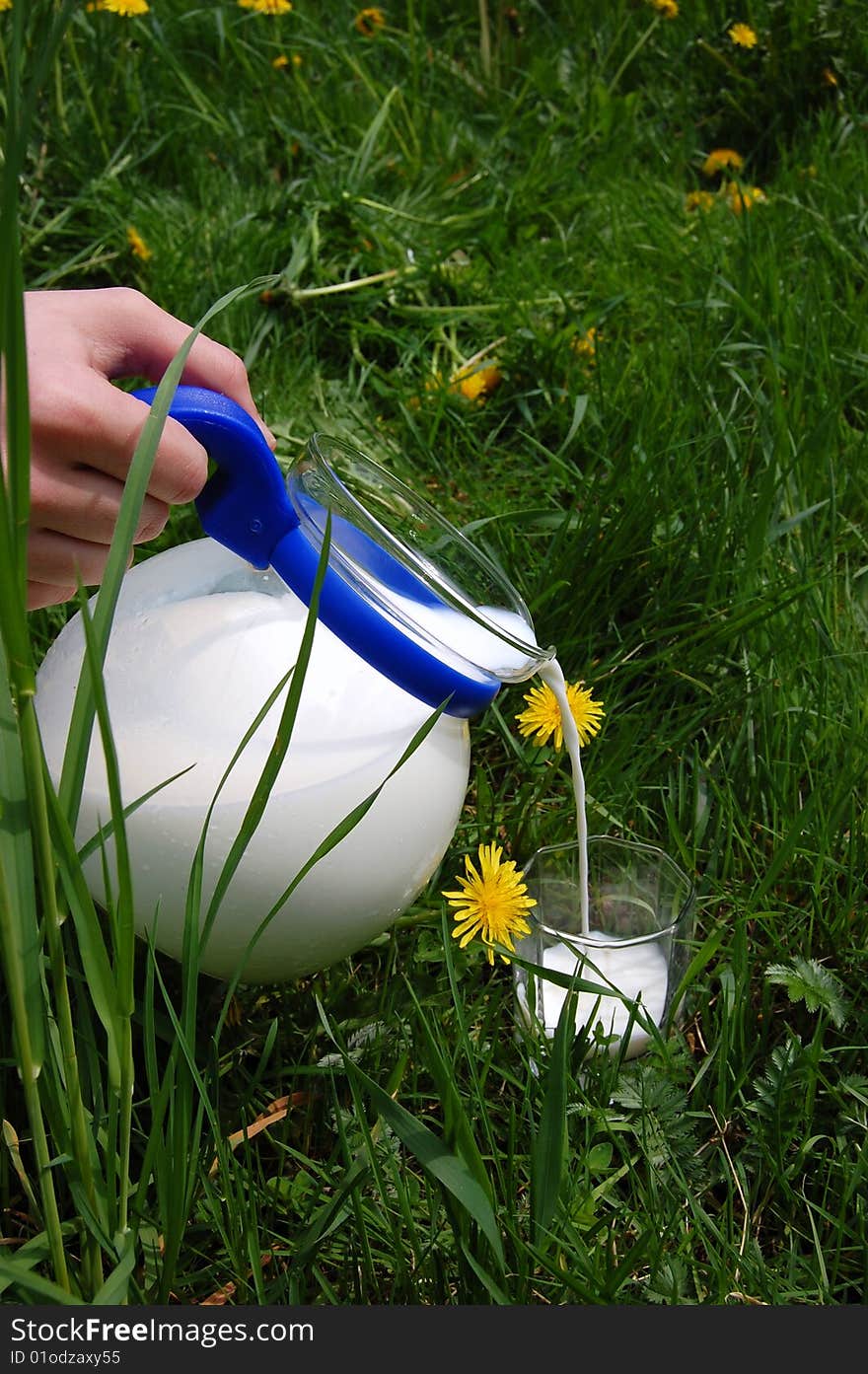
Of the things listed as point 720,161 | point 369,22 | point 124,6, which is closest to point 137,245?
point 124,6

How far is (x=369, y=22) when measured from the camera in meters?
3.08

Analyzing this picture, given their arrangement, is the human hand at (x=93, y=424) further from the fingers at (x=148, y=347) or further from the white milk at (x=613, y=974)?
the white milk at (x=613, y=974)

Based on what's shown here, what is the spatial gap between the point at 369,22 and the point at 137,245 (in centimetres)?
102

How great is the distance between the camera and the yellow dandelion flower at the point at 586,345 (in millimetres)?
2305

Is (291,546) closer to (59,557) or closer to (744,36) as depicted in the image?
(59,557)

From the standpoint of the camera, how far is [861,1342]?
1127 mm

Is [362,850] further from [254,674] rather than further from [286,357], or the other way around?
[286,357]

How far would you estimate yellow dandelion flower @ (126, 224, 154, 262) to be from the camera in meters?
2.44

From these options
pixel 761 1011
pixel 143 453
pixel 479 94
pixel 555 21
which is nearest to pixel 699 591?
pixel 761 1011

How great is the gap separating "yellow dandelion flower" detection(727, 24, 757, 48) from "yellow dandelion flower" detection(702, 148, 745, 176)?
22 cm

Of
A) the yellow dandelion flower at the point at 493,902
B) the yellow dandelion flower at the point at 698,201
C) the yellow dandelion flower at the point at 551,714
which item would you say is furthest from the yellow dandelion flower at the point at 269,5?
the yellow dandelion flower at the point at 493,902

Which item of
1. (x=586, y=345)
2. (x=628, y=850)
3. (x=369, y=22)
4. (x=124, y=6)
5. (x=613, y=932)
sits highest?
(x=369, y=22)

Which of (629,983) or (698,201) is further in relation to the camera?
(698,201)

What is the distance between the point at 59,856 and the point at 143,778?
30cm
